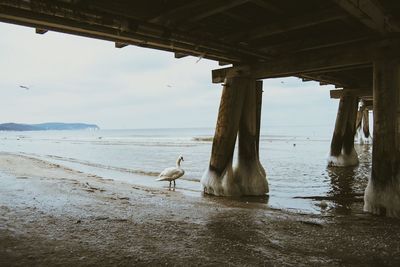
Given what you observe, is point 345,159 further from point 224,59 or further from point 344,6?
point 344,6

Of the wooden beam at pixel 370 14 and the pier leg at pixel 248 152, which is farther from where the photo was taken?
the pier leg at pixel 248 152

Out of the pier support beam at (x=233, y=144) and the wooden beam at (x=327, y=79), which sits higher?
the wooden beam at (x=327, y=79)

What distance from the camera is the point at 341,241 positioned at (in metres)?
4.26

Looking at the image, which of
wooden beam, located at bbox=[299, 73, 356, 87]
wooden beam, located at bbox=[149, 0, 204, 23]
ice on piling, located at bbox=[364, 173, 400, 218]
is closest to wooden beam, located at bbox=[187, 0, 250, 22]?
wooden beam, located at bbox=[149, 0, 204, 23]

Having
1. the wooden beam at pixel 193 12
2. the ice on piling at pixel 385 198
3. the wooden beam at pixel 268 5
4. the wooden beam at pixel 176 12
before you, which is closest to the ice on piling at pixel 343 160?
the ice on piling at pixel 385 198

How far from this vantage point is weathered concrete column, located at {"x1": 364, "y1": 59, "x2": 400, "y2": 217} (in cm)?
567

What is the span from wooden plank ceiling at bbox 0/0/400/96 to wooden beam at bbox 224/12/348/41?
0.02 metres

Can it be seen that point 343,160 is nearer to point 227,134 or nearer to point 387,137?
point 227,134

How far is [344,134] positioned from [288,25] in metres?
9.91

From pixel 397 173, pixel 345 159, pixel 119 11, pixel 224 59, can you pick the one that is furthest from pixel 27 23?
pixel 345 159

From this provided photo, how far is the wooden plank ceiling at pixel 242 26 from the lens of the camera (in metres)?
4.70

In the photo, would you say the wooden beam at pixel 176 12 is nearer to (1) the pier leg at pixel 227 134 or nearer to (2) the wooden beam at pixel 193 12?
(2) the wooden beam at pixel 193 12

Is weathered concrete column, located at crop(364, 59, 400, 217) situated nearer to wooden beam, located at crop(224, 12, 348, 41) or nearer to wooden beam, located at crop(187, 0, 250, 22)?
wooden beam, located at crop(224, 12, 348, 41)

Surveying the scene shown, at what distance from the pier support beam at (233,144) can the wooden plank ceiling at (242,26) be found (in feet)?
2.04
